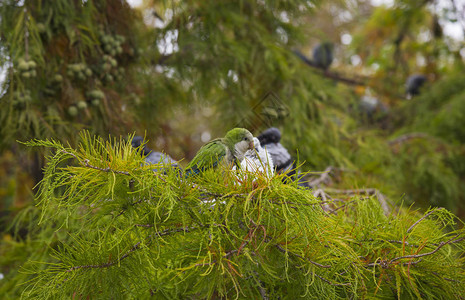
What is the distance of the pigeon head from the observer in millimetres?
1019

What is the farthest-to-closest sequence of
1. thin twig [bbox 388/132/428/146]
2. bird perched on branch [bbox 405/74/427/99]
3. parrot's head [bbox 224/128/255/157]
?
bird perched on branch [bbox 405/74/427/99] → thin twig [bbox 388/132/428/146] → parrot's head [bbox 224/128/255/157]

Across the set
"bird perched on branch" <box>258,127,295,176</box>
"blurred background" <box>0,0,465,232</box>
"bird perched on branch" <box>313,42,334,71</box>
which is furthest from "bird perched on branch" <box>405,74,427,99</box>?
"bird perched on branch" <box>258,127,295,176</box>

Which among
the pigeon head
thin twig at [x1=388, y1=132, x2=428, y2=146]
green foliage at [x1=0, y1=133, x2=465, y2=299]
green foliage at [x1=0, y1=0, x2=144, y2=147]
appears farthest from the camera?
thin twig at [x1=388, y1=132, x2=428, y2=146]

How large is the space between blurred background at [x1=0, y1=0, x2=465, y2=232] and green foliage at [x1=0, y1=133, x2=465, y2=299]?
116mm

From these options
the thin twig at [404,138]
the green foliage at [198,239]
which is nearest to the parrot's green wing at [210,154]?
the green foliage at [198,239]

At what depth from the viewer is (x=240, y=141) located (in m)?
0.73

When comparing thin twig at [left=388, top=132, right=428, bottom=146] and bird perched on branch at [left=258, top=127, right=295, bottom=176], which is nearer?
bird perched on branch at [left=258, top=127, right=295, bottom=176]

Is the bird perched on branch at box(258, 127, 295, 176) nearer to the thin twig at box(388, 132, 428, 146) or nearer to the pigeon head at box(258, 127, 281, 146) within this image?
the pigeon head at box(258, 127, 281, 146)

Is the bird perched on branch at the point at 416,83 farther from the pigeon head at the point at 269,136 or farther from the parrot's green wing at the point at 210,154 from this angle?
the parrot's green wing at the point at 210,154

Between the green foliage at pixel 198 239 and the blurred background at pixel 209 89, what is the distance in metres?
0.12

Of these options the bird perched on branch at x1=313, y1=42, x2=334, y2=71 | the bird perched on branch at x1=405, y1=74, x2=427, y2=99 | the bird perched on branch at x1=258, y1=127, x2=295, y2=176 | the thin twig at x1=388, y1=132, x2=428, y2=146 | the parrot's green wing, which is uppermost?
the parrot's green wing

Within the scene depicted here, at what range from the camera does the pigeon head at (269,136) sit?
1.02 metres

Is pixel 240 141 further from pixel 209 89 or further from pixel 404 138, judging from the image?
pixel 404 138

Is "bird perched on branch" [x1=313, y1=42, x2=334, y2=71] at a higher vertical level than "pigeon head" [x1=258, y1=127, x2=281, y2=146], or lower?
lower
